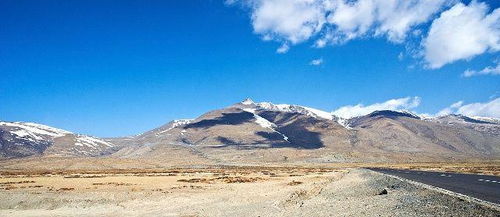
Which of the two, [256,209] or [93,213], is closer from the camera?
[256,209]

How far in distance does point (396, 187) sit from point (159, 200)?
85.0 feet

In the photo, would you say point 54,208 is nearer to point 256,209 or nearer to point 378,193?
point 256,209

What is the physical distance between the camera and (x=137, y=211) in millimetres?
40188

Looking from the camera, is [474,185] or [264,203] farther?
[264,203]

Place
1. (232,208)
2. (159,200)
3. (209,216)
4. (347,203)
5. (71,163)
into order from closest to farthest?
(347,203) → (209,216) → (232,208) → (159,200) → (71,163)

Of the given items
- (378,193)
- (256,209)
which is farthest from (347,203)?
(256,209)

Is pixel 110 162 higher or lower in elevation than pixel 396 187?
higher

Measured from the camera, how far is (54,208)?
140 ft

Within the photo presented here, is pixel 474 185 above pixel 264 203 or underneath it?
above

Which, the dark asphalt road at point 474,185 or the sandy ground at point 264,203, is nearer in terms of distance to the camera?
the sandy ground at point 264,203

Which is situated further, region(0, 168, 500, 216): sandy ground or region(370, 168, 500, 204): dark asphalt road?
region(370, 168, 500, 204): dark asphalt road

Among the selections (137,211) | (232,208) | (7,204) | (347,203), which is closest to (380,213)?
(347,203)

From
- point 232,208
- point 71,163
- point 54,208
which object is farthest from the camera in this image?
point 71,163

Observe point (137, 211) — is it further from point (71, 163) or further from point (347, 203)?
point (71, 163)
